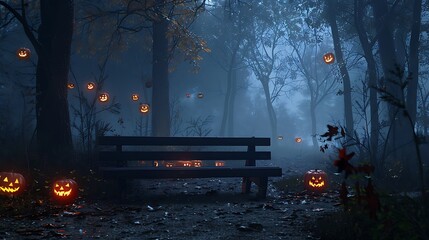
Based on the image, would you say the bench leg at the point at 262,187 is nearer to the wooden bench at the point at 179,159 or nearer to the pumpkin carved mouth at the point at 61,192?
the wooden bench at the point at 179,159

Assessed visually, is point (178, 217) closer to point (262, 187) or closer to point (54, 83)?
point (262, 187)

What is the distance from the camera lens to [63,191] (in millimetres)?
7164

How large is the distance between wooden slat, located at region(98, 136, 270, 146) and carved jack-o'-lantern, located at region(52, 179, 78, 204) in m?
1.09

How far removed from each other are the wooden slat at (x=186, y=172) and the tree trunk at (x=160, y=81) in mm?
9540

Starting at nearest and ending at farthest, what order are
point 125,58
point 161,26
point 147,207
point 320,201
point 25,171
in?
point 147,207, point 320,201, point 25,171, point 161,26, point 125,58

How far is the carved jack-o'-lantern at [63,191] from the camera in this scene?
7168mm

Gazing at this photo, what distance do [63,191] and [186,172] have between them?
2.01 metres

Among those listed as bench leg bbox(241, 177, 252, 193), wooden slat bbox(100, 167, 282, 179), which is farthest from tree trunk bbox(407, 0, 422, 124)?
wooden slat bbox(100, 167, 282, 179)

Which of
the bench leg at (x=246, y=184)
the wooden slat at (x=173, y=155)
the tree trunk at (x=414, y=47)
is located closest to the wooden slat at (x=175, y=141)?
the wooden slat at (x=173, y=155)

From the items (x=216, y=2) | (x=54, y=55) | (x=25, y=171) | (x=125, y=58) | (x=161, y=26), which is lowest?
(x=25, y=171)

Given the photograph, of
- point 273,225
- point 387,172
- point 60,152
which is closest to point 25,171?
point 60,152

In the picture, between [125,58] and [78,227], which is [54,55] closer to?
[78,227]

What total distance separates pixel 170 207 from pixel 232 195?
68.4 inches

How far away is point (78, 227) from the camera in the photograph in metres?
5.59
